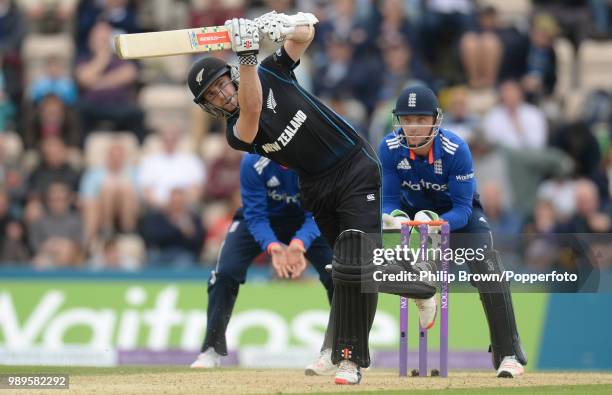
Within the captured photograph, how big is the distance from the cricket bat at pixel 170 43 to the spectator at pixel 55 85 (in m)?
10.7

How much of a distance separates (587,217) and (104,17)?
7746 mm

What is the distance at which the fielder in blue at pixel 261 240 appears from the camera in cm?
1163

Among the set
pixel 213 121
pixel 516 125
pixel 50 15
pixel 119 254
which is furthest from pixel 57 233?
pixel 516 125

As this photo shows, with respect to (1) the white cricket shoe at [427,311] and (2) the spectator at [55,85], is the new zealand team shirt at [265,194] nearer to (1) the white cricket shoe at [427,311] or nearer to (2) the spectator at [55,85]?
(1) the white cricket shoe at [427,311]

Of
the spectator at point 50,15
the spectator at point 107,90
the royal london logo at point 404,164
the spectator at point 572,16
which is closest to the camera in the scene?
the royal london logo at point 404,164

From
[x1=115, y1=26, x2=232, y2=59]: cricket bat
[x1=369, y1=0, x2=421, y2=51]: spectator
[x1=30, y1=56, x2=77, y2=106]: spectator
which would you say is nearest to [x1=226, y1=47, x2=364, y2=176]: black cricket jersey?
[x1=115, y1=26, x2=232, y2=59]: cricket bat

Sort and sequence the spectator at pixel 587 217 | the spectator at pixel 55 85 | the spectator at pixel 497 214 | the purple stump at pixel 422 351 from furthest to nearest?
the spectator at pixel 55 85 → the spectator at pixel 497 214 → the spectator at pixel 587 217 → the purple stump at pixel 422 351

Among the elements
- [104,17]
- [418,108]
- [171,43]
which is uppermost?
[104,17]

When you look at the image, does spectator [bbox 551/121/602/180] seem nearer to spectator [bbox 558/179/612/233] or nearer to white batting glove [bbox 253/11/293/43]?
spectator [bbox 558/179/612/233]

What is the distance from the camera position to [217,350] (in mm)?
12148

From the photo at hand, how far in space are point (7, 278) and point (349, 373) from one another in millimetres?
7908

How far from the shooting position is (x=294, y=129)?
945cm

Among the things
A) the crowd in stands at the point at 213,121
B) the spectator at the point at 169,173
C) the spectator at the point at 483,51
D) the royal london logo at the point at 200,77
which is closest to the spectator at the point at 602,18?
the crowd in stands at the point at 213,121

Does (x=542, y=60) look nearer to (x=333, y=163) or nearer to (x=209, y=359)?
(x=209, y=359)
